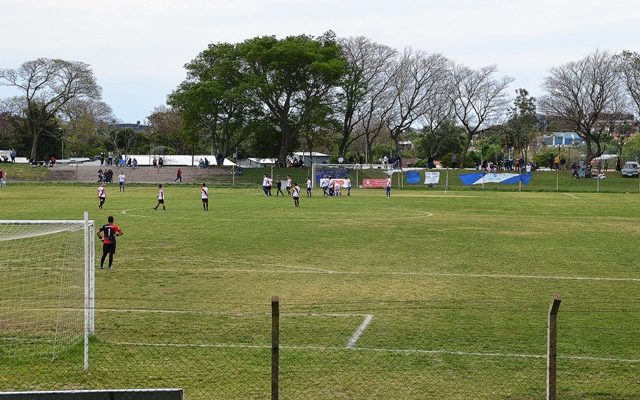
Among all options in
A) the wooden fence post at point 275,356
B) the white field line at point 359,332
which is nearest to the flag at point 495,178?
the white field line at point 359,332

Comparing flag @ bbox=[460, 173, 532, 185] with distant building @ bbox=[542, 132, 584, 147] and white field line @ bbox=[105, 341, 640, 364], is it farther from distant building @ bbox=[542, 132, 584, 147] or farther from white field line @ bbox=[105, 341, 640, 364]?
distant building @ bbox=[542, 132, 584, 147]

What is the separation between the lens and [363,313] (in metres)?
15.4

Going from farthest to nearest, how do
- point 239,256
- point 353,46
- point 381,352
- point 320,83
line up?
point 353,46, point 320,83, point 239,256, point 381,352

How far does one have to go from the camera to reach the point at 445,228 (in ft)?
112

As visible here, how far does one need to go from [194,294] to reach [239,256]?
6568mm

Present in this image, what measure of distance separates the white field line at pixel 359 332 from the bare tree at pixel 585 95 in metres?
83.7

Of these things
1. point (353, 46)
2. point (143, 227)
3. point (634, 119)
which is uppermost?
point (353, 46)

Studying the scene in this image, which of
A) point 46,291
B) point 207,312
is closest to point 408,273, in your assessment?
point 207,312

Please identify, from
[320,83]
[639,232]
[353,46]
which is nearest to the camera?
[639,232]

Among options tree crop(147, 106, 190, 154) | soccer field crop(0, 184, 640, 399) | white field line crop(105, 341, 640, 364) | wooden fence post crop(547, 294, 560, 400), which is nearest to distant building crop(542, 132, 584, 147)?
tree crop(147, 106, 190, 154)

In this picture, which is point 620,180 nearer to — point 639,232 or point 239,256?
point 639,232

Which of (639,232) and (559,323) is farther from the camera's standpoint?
(639,232)

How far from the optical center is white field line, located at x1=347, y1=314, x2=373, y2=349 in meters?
12.8

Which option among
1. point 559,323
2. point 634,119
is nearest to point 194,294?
point 559,323
